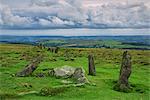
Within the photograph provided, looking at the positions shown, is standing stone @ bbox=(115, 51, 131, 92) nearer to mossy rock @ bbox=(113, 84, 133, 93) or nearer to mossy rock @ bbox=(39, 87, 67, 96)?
mossy rock @ bbox=(113, 84, 133, 93)

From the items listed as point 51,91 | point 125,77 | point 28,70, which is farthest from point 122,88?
point 28,70

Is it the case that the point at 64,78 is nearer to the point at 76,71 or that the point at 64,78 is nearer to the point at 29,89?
the point at 76,71

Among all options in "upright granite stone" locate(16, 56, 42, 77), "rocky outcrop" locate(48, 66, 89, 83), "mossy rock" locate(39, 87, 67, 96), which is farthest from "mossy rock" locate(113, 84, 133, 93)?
"upright granite stone" locate(16, 56, 42, 77)

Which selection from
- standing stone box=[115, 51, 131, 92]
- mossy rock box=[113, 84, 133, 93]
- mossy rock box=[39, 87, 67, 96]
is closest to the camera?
mossy rock box=[39, 87, 67, 96]

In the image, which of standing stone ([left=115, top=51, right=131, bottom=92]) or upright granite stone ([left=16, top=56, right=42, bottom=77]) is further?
upright granite stone ([left=16, top=56, right=42, bottom=77])

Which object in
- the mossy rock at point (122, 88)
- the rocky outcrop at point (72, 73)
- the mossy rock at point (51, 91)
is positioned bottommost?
the mossy rock at point (122, 88)

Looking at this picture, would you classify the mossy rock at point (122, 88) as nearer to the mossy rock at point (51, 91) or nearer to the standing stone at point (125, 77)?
the standing stone at point (125, 77)

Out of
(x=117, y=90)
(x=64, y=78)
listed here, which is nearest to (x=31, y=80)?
(x=64, y=78)

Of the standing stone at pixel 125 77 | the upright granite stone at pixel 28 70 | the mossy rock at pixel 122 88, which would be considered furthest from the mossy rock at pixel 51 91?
the upright granite stone at pixel 28 70

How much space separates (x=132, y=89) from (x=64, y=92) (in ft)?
21.5

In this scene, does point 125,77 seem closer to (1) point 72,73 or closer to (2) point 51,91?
(1) point 72,73

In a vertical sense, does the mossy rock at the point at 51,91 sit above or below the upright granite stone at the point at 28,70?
below

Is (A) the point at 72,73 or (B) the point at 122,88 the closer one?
(B) the point at 122,88

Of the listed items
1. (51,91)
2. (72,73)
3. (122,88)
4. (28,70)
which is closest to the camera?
(51,91)
